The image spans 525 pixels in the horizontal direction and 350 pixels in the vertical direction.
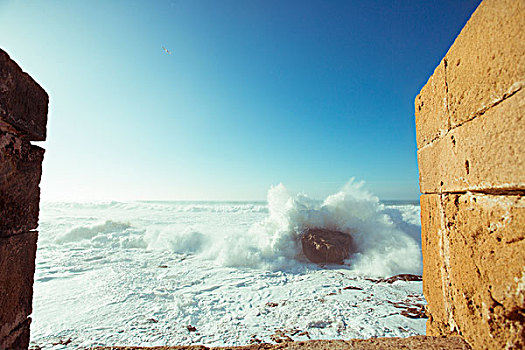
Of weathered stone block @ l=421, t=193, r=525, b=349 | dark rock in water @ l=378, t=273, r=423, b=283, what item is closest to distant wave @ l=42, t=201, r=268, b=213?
dark rock in water @ l=378, t=273, r=423, b=283

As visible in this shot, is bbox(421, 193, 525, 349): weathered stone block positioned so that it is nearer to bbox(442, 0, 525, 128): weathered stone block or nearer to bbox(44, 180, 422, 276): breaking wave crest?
bbox(442, 0, 525, 128): weathered stone block

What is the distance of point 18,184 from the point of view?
1.65 meters

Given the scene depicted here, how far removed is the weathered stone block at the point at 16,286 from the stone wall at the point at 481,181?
269cm

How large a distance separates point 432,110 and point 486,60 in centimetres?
75

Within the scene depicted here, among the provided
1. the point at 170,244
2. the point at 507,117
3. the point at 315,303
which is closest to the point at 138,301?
the point at 315,303

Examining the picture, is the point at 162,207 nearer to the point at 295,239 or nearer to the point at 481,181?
the point at 295,239

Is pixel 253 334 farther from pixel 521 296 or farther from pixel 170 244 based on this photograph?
pixel 170 244

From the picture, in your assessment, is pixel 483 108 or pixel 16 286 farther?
pixel 16 286

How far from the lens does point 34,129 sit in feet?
5.80

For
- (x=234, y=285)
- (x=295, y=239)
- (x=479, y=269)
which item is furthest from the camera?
(x=295, y=239)

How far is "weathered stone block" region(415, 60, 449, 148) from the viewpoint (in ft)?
6.19

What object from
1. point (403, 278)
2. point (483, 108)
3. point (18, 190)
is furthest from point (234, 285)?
point (483, 108)

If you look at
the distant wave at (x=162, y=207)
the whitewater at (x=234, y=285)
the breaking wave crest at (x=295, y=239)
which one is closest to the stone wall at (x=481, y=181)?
the whitewater at (x=234, y=285)

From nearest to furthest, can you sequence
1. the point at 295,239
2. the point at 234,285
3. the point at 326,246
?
the point at 234,285, the point at 326,246, the point at 295,239
